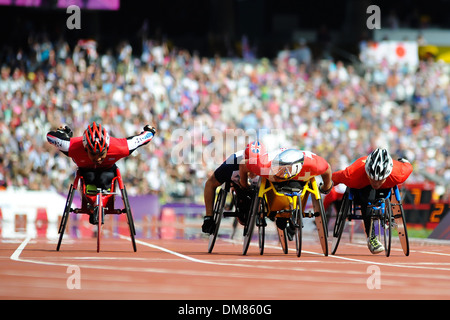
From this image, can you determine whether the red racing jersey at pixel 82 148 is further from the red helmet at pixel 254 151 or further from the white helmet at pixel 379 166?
the white helmet at pixel 379 166

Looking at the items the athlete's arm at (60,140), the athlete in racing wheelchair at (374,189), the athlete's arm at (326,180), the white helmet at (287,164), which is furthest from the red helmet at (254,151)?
the athlete's arm at (60,140)

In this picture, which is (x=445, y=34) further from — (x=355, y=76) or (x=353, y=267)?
(x=353, y=267)

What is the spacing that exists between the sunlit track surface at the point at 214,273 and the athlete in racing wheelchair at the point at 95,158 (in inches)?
29.6

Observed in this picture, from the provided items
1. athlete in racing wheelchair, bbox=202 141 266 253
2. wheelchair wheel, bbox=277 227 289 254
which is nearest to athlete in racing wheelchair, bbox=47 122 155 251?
athlete in racing wheelchair, bbox=202 141 266 253

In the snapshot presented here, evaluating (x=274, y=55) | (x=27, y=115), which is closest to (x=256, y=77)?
(x=274, y=55)

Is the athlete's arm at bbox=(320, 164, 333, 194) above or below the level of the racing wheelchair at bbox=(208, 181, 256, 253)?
above

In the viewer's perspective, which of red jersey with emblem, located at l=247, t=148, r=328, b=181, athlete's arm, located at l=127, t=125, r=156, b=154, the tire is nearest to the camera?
the tire

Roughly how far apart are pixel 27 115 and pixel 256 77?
346 inches

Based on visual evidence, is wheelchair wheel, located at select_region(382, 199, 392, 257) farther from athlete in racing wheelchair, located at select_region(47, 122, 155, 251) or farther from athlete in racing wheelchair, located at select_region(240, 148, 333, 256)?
athlete in racing wheelchair, located at select_region(47, 122, 155, 251)

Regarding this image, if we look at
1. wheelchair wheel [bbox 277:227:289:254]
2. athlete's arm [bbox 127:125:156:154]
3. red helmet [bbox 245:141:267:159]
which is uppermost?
athlete's arm [bbox 127:125:156:154]

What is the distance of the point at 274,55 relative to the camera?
38938mm

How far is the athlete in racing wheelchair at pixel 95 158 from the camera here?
14125 mm

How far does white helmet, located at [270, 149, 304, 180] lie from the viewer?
13359 mm

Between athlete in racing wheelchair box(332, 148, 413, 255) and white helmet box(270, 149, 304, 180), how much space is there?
1.02m
